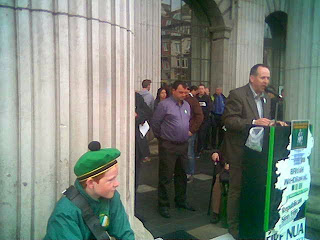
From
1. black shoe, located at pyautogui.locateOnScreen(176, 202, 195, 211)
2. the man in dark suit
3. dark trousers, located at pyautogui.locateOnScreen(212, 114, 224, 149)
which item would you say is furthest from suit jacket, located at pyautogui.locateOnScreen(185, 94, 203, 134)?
dark trousers, located at pyautogui.locateOnScreen(212, 114, 224, 149)

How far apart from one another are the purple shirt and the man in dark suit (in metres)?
1.00

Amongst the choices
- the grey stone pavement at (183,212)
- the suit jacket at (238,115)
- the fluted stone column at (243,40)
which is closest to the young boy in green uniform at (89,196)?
the suit jacket at (238,115)

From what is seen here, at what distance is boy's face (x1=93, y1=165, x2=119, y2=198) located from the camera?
6.60 ft

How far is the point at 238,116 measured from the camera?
3.63 meters

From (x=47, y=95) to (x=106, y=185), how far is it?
64 centimetres

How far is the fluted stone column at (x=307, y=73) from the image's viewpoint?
435cm

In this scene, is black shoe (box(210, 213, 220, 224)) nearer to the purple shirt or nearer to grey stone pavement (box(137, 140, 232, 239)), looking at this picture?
grey stone pavement (box(137, 140, 232, 239))

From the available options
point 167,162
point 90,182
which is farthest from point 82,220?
point 167,162

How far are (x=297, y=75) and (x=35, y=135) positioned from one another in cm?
362

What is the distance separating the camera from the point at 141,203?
17.2 feet

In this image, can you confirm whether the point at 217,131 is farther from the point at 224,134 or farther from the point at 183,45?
the point at 224,134

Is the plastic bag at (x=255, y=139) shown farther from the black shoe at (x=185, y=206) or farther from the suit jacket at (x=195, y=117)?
the suit jacket at (x=195, y=117)

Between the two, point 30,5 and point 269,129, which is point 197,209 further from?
point 30,5

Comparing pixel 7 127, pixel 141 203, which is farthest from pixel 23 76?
pixel 141 203
